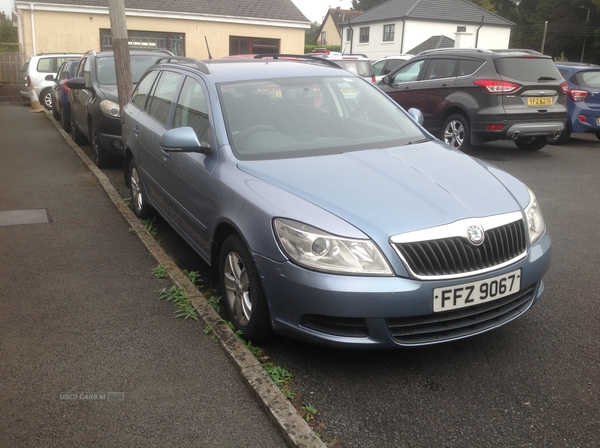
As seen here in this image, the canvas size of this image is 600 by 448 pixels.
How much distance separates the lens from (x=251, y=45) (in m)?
29.0

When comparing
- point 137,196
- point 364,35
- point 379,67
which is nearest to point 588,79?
point 379,67

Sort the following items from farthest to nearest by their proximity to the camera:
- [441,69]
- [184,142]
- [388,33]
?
[388,33] < [441,69] < [184,142]

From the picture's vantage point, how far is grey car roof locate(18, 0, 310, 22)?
85.8ft

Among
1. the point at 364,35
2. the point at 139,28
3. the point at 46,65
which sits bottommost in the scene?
the point at 46,65

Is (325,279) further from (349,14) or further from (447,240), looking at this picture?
(349,14)

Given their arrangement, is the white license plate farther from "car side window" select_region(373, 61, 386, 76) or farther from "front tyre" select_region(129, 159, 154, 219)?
"car side window" select_region(373, 61, 386, 76)

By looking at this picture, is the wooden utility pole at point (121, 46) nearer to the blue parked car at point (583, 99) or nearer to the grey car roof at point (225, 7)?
the blue parked car at point (583, 99)

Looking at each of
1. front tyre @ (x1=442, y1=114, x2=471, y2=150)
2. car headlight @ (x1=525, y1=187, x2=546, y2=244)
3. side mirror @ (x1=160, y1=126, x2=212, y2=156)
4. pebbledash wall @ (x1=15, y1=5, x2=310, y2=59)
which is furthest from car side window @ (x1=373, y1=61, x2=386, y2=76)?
car headlight @ (x1=525, y1=187, x2=546, y2=244)

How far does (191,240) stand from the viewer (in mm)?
4887

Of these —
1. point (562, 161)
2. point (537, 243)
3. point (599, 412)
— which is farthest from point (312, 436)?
point (562, 161)

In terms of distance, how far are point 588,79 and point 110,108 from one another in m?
8.77

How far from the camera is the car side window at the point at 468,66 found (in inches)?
422

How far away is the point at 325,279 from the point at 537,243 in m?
1.40

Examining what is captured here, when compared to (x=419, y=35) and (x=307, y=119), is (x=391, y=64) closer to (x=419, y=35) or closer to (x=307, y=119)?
(x=307, y=119)
